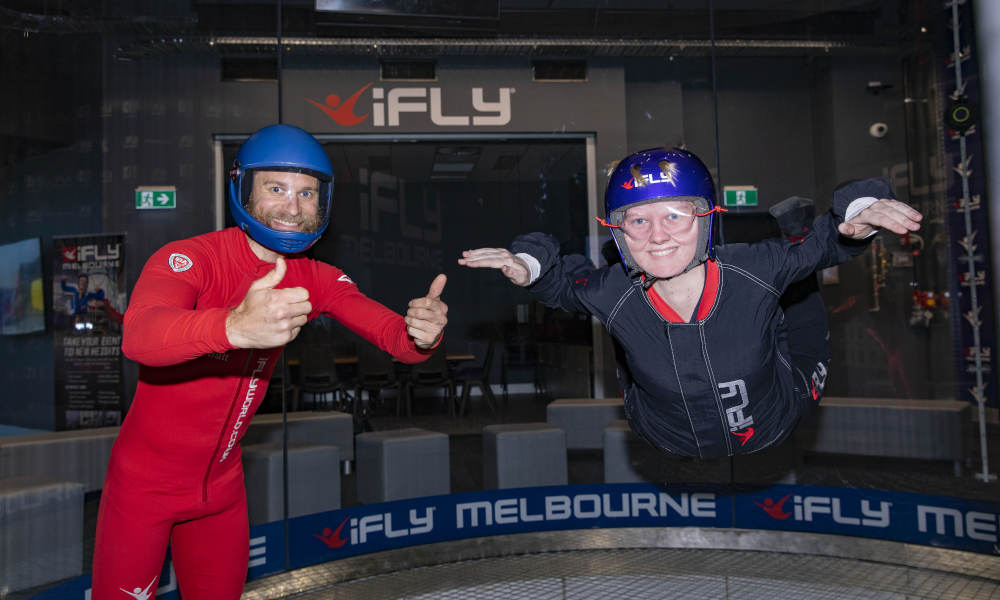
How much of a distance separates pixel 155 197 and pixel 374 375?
82.1 inches

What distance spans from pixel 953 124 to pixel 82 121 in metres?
Answer: 6.13

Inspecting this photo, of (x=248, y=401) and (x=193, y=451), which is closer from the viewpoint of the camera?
(x=193, y=451)

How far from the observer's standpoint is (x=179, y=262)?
6.55ft

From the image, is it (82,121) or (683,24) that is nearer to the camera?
(82,121)

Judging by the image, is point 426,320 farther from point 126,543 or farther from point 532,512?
point 532,512

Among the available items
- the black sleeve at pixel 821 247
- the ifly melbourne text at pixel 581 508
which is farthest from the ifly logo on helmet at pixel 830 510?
the black sleeve at pixel 821 247

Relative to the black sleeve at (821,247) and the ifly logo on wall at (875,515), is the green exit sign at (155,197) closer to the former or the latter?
the black sleeve at (821,247)

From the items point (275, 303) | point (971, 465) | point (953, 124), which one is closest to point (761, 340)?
point (275, 303)

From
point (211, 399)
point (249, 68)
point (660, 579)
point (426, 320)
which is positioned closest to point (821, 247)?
point (426, 320)

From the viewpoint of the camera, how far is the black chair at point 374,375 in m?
5.29

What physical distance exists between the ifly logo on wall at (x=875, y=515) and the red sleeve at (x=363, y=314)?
327 centimetres

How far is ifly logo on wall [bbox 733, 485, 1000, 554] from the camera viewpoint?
4.04 meters

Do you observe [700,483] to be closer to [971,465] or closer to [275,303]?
[971,465]

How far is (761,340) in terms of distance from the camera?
2.28m
